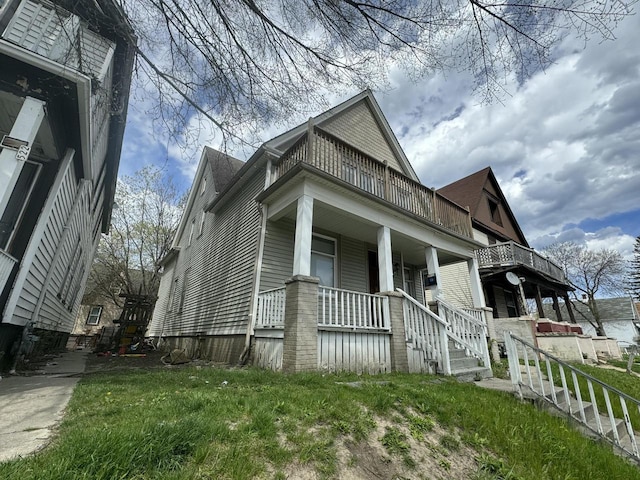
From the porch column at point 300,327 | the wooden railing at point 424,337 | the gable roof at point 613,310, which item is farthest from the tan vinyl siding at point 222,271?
the gable roof at point 613,310

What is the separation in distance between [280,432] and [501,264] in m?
15.9

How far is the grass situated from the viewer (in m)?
1.79

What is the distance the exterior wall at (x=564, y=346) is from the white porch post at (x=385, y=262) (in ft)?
33.4

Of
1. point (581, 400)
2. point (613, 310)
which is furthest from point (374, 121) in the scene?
point (613, 310)

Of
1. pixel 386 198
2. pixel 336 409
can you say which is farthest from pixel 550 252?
pixel 336 409

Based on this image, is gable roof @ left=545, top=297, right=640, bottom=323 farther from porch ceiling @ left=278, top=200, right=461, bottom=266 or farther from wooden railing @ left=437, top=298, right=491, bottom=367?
wooden railing @ left=437, top=298, right=491, bottom=367

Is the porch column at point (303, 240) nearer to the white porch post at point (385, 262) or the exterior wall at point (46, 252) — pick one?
the white porch post at point (385, 262)

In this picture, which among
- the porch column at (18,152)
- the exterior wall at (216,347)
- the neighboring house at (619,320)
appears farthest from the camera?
the neighboring house at (619,320)

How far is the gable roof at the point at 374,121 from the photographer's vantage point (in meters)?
9.27

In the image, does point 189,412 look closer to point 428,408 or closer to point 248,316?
point 428,408

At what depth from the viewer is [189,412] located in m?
2.65

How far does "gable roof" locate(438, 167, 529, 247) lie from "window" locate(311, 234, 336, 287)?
1181cm

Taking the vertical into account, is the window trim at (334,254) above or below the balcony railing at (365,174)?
below

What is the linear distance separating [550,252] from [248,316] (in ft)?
127
